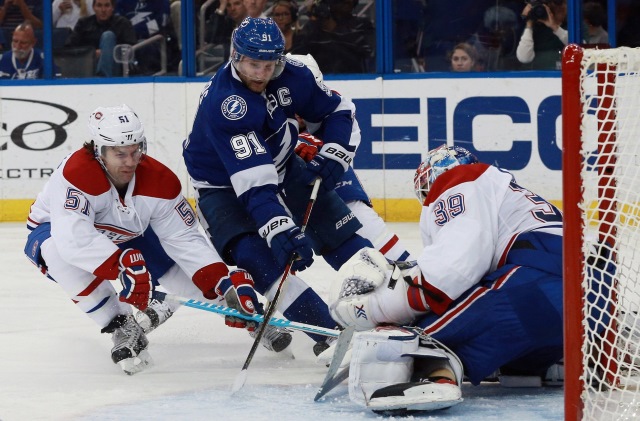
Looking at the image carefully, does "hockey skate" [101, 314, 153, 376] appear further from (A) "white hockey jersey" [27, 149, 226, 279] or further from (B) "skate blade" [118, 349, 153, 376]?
(A) "white hockey jersey" [27, 149, 226, 279]

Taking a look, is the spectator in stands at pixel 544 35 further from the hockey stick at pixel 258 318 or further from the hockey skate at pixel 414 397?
the hockey skate at pixel 414 397

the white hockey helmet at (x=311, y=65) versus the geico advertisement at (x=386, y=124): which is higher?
the white hockey helmet at (x=311, y=65)

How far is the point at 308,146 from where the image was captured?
419 cm

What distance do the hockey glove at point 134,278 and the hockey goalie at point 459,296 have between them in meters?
0.67

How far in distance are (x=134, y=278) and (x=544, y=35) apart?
366 cm

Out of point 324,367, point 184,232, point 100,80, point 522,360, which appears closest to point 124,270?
point 184,232

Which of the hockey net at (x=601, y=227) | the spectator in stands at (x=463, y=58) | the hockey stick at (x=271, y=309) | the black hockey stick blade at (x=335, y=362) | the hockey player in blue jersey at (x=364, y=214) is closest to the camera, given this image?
the hockey net at (x=601, y=227)

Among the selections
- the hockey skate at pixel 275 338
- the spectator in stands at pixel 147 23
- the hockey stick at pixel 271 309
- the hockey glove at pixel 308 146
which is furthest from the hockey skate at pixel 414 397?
the spectator in stands at pixel 147 23

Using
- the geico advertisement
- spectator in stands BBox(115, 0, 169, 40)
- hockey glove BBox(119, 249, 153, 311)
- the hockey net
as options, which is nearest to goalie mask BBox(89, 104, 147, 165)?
hockey glove BBox(119, 249, 153, 311)

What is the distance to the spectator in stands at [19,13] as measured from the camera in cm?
701

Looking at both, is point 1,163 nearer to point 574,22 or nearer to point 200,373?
point 574,22

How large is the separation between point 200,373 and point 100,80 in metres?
3.65

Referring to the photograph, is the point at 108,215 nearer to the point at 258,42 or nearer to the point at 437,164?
the point at 258,42

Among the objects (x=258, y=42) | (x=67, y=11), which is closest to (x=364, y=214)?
(x=258, y=42)
